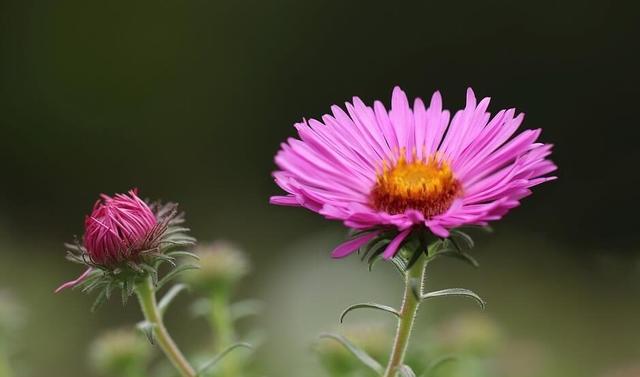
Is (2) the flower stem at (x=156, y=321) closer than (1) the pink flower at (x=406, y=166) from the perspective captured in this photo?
No

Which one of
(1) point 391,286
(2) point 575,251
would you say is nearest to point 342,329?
(1) point 391,286

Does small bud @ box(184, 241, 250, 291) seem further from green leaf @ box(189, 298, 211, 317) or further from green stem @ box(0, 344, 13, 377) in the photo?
green stem @ box(0, 344, 13, 377)

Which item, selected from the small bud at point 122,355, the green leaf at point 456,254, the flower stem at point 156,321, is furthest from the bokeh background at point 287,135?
the green leaf at point 456,254

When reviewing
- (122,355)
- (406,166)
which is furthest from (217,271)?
(406,166)

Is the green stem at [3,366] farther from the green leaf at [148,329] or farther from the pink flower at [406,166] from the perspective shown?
the pink flower at [406,166]

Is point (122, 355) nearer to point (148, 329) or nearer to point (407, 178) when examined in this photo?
point (148, 329)

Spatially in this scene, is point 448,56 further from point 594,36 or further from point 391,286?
point 391,286

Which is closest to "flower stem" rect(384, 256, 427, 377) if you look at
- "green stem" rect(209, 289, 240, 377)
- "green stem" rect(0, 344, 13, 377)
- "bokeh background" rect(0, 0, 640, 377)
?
"green stem" rect(209, 289, 240, 377)
